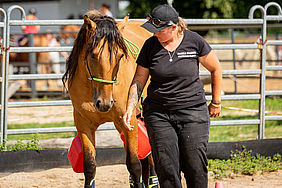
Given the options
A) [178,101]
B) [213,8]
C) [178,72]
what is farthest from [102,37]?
[213,8]

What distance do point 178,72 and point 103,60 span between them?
0.74 m

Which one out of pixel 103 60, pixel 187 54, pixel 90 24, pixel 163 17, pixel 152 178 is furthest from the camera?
pixel 152 178

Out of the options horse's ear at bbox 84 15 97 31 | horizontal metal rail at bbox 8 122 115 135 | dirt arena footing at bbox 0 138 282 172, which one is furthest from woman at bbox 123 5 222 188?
horizontal metal rail at bbox 8 122 115 135

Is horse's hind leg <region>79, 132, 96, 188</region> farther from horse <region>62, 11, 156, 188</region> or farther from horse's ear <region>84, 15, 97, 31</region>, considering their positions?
horse's ear <region>84, 15, 97, 31</region>

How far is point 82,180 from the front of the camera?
555 centimetres

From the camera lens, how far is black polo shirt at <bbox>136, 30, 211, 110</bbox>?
138 inches

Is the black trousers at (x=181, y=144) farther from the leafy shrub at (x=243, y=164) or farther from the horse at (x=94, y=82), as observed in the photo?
the leafy shrub at (x=243, y=164)

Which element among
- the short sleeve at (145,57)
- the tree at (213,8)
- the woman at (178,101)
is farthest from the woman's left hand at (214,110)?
the tree at (213,8)

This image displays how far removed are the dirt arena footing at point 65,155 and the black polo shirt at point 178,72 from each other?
2570 mm

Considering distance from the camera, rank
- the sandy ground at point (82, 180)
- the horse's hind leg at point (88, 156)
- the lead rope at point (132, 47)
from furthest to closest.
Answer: the sandy ground at point (82, 180) < the lead rope at point (132, 47) < the horse's hind leg at point (88, 156)

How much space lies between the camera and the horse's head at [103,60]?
3816 mm

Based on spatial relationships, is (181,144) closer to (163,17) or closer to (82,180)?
(163,17)

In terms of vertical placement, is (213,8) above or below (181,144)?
above

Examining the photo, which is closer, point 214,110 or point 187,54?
point 187,54
